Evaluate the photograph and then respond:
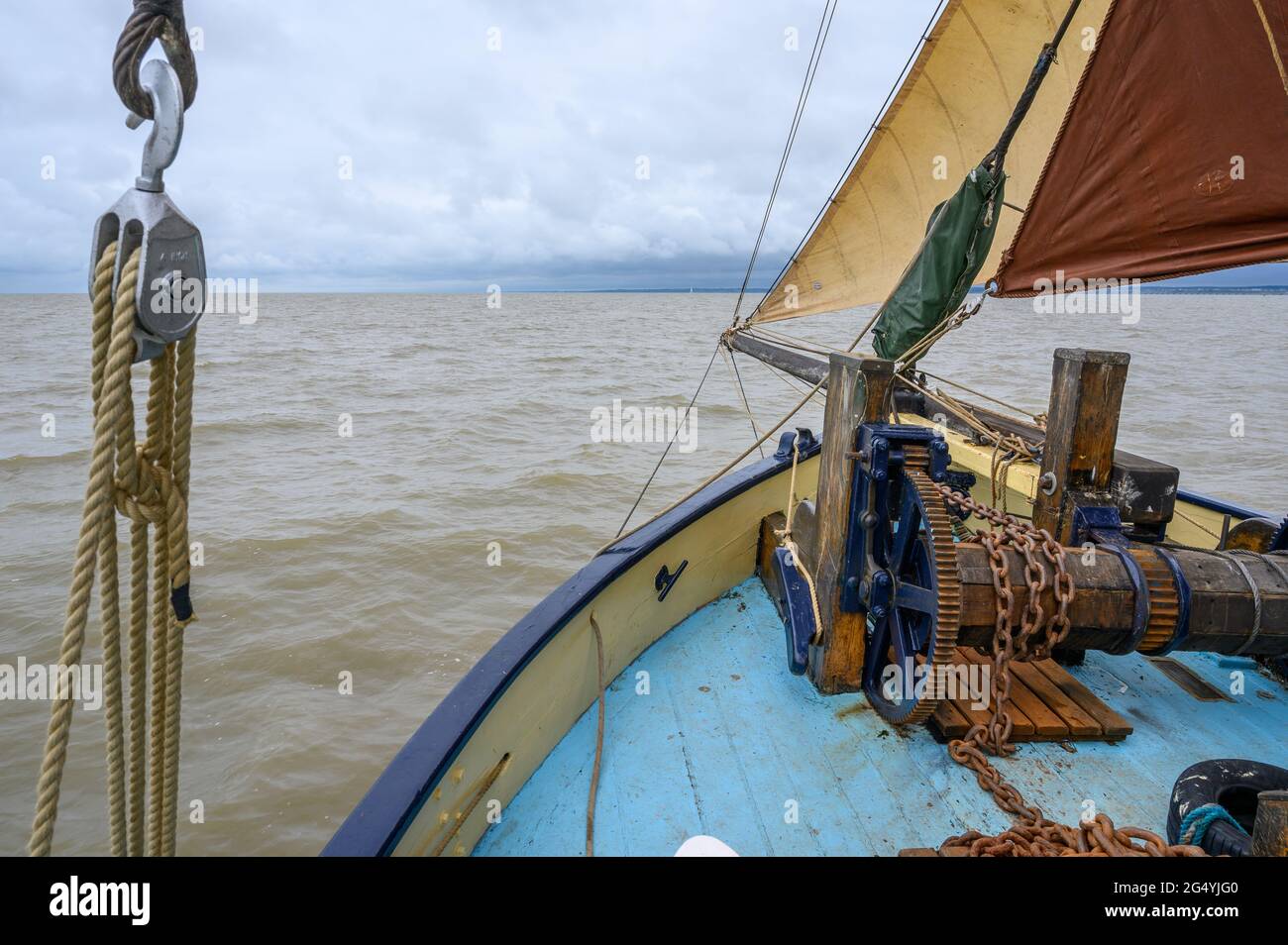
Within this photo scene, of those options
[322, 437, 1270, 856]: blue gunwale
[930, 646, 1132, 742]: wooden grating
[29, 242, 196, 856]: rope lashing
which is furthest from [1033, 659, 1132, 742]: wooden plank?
[29, 242, 196, 856]: rope lashing

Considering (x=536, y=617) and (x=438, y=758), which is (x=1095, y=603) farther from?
(x=438, y=758)

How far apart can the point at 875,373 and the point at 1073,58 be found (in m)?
6.52

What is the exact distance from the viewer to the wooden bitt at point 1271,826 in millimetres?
1808

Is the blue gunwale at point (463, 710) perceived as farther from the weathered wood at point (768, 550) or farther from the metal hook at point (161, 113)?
the metal hook at point (161, 113)

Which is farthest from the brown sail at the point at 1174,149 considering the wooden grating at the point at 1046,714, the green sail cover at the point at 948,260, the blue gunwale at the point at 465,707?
the blue gunwale at the point at 465,707

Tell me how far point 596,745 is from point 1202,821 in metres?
2.18

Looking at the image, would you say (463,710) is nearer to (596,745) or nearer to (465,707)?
(465,707)

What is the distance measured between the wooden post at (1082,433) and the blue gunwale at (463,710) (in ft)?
6.29

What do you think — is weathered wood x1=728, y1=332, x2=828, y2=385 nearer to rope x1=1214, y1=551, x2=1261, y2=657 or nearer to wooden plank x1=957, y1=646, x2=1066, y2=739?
wooden plank x1=957, y1=646, x2=1066, y2=739

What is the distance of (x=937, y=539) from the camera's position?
2797mm

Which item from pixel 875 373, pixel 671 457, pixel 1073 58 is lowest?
pixel 671 457

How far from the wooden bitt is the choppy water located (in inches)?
209

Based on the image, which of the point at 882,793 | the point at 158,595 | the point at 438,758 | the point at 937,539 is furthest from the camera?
the point at 882,793
